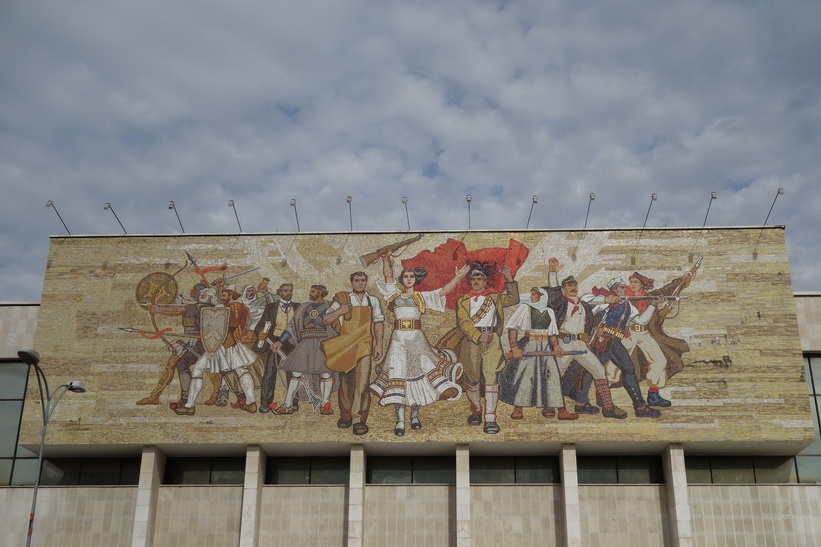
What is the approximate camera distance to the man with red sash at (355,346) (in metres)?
34.8

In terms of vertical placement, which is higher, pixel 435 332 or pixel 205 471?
pixel 435 332

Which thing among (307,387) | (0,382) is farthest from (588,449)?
(0,382)

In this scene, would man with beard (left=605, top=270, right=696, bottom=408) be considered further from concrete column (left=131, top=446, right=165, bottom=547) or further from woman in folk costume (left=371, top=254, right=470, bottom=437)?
concrete column (left=131, top=446, right=165, bottom=547)

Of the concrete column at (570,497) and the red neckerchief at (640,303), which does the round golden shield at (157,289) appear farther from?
the red neckerchief at (640,303)

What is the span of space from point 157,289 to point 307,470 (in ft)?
31.8

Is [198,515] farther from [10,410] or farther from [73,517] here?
[10,410]

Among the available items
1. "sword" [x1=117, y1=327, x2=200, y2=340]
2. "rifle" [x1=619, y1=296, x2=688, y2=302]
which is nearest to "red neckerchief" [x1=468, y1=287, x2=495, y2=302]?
"rifle" [x1=619, y1=296, x2=688, y2=302]

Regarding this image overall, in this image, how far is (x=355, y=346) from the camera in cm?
3538


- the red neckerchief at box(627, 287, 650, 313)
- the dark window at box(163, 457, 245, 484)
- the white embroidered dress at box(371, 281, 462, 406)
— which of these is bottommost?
the dark window at box(163, 457, 245, 484)

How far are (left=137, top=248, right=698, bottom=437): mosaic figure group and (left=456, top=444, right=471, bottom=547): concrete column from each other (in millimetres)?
1414

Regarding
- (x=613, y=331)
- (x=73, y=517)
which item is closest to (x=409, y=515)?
(x=613, y=331)

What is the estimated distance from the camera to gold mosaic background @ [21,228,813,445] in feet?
112

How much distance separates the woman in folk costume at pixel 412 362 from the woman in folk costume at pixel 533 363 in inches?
86.6

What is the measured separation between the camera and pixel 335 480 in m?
36.1
